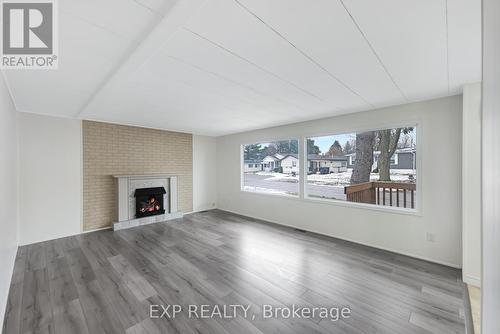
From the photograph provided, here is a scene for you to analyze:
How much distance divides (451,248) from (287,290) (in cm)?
237

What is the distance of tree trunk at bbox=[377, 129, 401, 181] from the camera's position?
3.39 m

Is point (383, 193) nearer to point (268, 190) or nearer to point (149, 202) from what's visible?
point (268, 190)

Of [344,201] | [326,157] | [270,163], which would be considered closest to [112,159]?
[270,163]

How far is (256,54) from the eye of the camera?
1.73 metres

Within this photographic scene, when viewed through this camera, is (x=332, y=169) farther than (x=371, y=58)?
Yes

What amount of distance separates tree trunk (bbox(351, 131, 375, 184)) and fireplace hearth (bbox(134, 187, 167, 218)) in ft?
14.4

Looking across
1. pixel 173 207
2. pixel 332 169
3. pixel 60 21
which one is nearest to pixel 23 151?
pixel 173 207

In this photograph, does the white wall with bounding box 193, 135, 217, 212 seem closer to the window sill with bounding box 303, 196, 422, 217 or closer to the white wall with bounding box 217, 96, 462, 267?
the white wall with bounding box 217, 96, 462, 267

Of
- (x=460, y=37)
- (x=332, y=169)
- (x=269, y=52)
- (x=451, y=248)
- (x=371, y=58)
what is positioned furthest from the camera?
(x=332, y=169)

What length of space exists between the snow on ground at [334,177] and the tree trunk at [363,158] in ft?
0.32

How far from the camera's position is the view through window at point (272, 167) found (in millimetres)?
4750

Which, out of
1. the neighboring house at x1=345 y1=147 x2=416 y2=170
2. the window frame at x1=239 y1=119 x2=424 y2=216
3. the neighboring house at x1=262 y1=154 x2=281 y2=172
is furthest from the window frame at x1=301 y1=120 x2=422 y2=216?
the neighboring house at x1=262 y1=154 x2=281 y2=172

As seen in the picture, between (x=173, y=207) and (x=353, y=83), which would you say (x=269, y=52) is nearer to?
(x=353, y=83)

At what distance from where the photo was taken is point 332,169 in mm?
Answer: 4164
